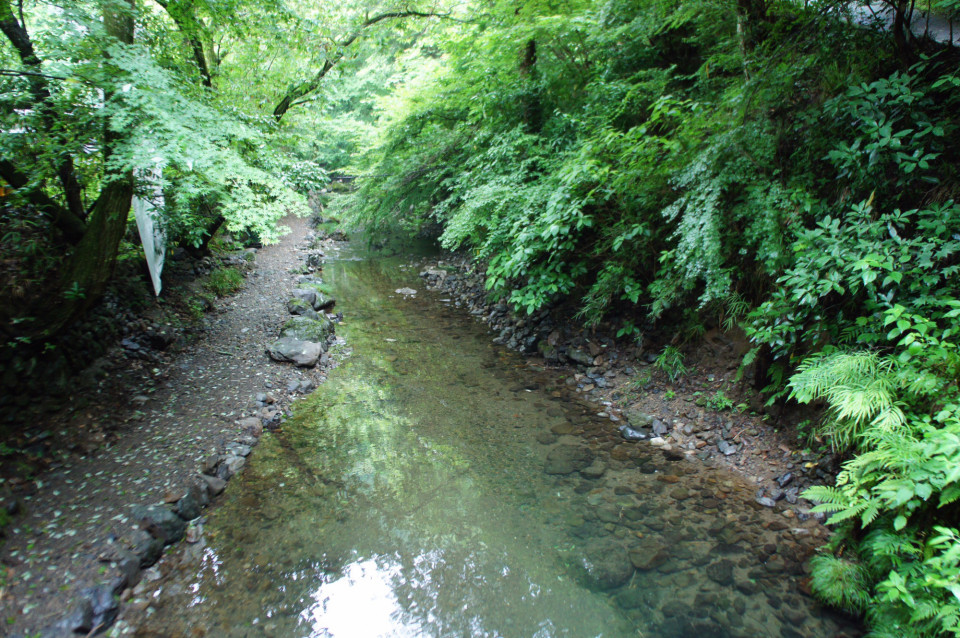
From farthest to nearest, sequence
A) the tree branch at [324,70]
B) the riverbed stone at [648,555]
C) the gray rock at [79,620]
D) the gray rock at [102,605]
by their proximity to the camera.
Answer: the tree branch at [324,70] < the riverbed stone at [648,555] < the gray rock at [102,605] < the gray rock at [79,620]

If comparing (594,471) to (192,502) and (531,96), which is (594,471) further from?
(531,96)

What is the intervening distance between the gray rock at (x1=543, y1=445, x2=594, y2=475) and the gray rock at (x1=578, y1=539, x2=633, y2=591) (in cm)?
89

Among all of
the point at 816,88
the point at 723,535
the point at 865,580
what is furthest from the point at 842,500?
the point at 816,88

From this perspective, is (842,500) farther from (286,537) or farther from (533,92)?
(533,92)

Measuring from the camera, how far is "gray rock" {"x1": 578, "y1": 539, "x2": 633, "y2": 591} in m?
3.07

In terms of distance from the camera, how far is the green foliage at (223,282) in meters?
8.04

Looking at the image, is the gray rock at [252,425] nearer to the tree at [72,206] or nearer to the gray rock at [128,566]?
the gray rock at [128,566]

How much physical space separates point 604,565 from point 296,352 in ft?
16.1

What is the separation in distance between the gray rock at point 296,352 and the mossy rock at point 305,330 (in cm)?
18

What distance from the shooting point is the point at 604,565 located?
10.5 feet

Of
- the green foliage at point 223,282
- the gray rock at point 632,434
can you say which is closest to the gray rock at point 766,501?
the gray rock at point 632,434

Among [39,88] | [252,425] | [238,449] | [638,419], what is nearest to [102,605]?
[238,449]

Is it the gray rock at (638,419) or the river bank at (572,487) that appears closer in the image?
the river bank at (572,487)

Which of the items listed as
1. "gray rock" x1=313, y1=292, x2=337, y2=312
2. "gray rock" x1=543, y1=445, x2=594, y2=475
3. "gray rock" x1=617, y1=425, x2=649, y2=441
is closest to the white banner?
"gray rock" x1=313, y1=292, x2=337, y2=312
